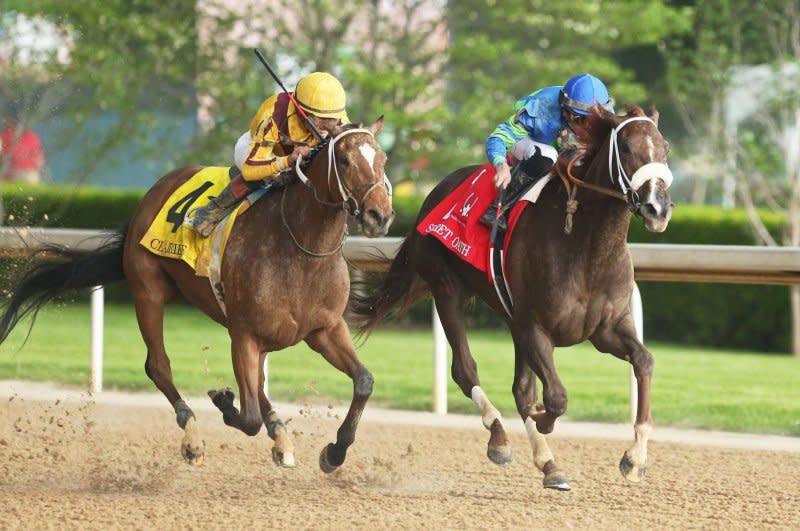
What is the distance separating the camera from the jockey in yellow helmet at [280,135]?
5430mm

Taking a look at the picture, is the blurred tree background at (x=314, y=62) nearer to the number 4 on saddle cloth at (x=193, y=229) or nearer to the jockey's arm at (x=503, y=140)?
the number 4 on saddle cloth at (x=193, y=229)

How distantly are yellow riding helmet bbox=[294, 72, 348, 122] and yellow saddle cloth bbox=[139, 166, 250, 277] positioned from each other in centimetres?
54

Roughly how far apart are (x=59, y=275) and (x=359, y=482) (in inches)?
74.8

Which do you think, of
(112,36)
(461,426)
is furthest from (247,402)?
(112,36)

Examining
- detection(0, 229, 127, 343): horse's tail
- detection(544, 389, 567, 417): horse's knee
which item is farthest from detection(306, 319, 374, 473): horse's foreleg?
detection(0, 229, 127, 343): horse's tail

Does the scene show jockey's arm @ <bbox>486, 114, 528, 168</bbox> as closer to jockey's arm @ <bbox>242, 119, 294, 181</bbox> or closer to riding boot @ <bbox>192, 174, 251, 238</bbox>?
jockey's arm @ <bbox>242, 119, 294, 181</bbox>

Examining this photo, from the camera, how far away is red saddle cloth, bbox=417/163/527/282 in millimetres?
5859

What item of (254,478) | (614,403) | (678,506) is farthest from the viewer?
(614,403)

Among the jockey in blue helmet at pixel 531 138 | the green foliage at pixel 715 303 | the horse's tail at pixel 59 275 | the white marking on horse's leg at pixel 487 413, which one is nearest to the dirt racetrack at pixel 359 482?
the white marking on horse's leg at pixel 487 413

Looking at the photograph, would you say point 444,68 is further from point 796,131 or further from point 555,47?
point 796,131

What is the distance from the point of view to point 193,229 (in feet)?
19.2

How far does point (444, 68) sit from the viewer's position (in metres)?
13.7

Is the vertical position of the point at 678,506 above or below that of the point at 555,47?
below

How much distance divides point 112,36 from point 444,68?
329 centimetres
